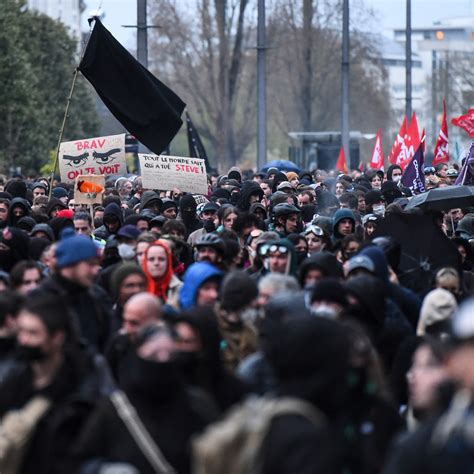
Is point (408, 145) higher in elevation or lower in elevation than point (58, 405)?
higher

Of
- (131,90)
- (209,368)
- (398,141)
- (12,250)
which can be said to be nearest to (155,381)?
(209,368)

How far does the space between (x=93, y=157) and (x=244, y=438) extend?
13.9 metres

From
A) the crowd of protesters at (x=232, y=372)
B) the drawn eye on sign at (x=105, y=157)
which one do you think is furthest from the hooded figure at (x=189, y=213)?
the crowd of protesters at (x=232, y=372)

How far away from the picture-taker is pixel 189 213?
1734 cm

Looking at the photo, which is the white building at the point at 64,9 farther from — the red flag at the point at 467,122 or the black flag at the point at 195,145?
the red flag at the point at 467,122

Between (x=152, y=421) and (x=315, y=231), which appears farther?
(x=315, y=231)

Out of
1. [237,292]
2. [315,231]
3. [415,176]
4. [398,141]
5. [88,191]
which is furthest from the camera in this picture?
[398,141]

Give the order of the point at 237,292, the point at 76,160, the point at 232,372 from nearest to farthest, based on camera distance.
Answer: the point at 232,372, the point at 237,292, the point at 76,160

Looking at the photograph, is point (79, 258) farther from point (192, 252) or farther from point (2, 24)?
point (2, 24)

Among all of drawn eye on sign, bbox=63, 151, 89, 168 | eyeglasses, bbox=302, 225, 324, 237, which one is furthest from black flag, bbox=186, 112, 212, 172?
eyeglasses, bbox=302, 225, 324, 237

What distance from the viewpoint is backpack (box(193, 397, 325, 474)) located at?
5.20 meters

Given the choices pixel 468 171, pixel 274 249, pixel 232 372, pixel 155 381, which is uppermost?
pixel 468 171

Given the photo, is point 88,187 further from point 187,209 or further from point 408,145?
point 408,145

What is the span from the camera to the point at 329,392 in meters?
5.36
